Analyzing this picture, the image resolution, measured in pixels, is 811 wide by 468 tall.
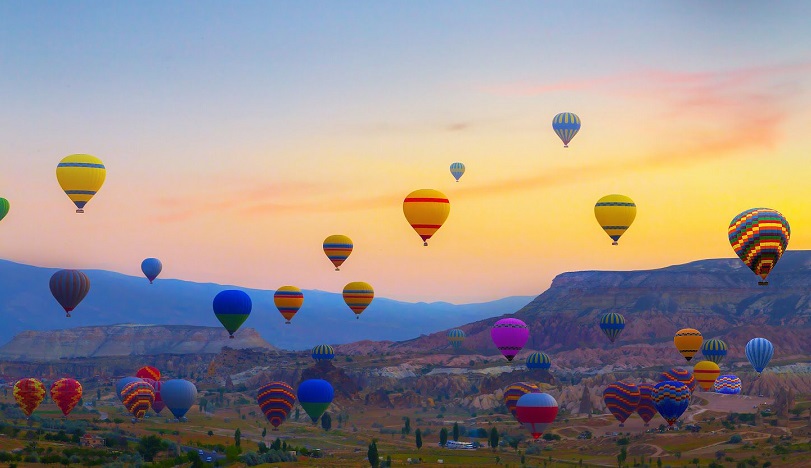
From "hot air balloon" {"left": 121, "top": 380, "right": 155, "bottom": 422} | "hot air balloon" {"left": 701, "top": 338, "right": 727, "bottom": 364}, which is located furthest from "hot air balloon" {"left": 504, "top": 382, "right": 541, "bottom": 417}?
"hot air balloon" {"left": 701, "top": 338, "right": 727, "bottom": 364}

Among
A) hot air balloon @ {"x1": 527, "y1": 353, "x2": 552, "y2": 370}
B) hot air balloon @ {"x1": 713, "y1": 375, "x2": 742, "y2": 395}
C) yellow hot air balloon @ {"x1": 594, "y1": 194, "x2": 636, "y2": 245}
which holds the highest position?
yellow hot air balloon @ {"x1": 594, "y1": 194, "x2": 636, "y2": 245}

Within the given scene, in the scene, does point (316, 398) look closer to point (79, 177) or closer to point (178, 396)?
point (178, 396)

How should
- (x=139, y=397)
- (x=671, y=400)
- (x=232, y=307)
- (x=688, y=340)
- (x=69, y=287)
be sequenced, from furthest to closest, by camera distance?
(x=688, y=340) < (x=139, y=397) < (x=69, y=287) < (x=232, y=307) < (x=671, y=400)

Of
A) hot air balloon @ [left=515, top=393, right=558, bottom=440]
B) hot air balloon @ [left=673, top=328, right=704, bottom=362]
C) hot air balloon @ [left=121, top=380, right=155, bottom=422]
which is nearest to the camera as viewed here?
hot air balloon @ [left=515, top=393, right=558, bottom=440]

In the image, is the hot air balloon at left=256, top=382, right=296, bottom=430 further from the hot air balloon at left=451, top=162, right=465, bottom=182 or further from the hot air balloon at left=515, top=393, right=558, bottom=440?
the hot air balloon at left=451, top=162, right=465, bottom=182

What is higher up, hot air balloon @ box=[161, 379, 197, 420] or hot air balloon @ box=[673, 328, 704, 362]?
hot air balloon @ box=[673, 328, 704, 362]

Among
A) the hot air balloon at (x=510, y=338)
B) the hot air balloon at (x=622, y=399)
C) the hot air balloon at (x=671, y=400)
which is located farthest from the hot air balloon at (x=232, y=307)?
the hot air balloon at (x=671, y=400)

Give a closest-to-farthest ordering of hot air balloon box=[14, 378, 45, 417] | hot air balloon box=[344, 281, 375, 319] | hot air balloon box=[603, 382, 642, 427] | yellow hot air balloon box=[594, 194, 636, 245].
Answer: yellow hot air balloon box=[594, 194, 636, 245] < hot air balloon box=[603, 382, 642, 427] < hot air balloon box=[14, 378, 45, 417] < hot air balloon box=[344, 281, 375, 319]

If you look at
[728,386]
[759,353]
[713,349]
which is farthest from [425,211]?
[713,349]
